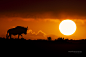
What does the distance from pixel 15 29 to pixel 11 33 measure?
5.02 feet
